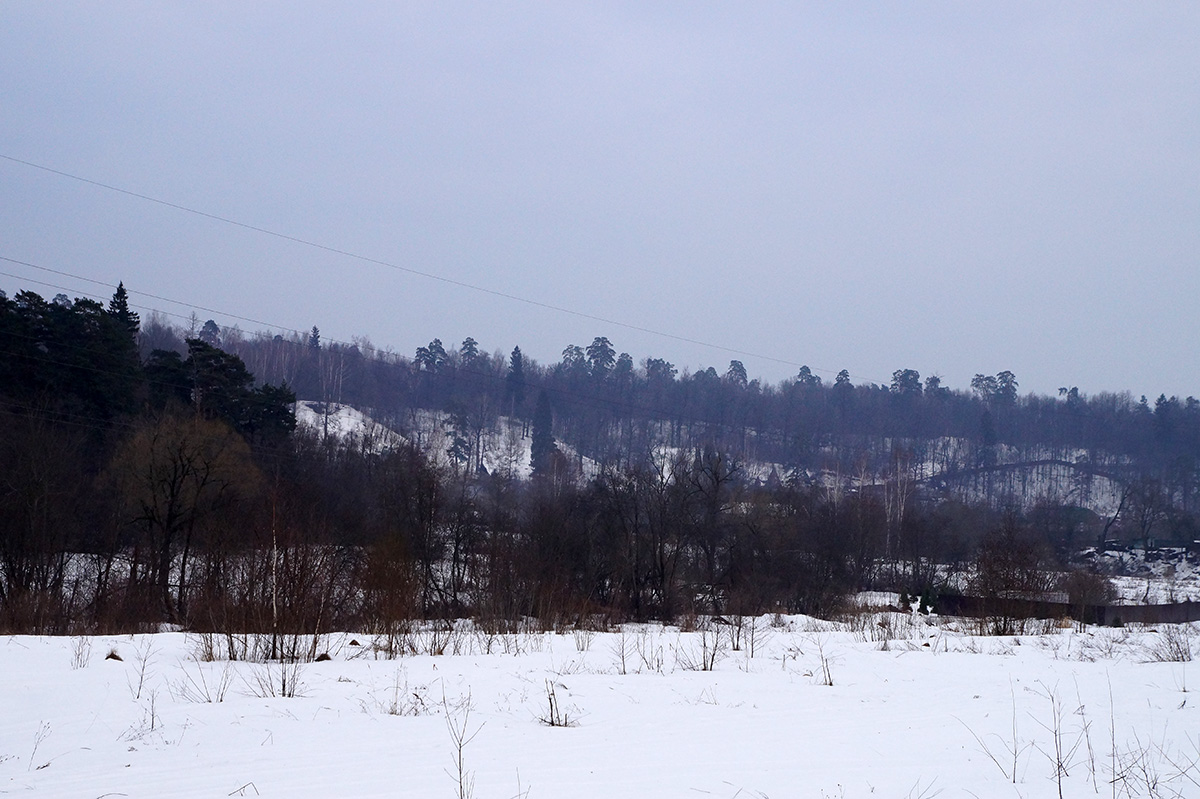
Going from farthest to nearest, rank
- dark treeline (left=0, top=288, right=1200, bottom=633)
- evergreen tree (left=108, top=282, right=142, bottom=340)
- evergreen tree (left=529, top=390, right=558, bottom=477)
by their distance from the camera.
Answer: evergreen tree (left=529, top=390, right=558, bottom=477) → evergreen tree (left=108, top=282, right=142, bottom=340) → dark treeline (left=0, top=288, right=1200, bottom=633)

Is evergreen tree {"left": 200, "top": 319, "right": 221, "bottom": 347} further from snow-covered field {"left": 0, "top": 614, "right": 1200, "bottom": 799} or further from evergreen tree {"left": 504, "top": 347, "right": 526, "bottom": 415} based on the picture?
snow-covered field {"left": 0, "top": 614, "right": 1200, "bottom": 799}

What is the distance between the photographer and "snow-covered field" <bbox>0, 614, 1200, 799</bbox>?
6430 mm

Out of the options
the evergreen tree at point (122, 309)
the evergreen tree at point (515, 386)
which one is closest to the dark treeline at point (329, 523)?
the evergreen tree at point (122, 309)

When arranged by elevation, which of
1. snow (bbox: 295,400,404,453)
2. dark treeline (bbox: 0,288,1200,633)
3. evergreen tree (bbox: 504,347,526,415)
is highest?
evergreen tree (bbox: 504,347,526,415)

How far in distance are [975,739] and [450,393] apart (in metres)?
106

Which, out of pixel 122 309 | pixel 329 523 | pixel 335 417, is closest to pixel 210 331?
pixel 335 417

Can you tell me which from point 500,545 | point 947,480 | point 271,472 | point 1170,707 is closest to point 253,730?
point 1170,707

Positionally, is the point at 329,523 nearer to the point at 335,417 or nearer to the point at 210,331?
the point at 335,417

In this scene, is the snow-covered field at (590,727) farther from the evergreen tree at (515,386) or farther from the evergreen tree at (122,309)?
the evergreen tree at (515,386)

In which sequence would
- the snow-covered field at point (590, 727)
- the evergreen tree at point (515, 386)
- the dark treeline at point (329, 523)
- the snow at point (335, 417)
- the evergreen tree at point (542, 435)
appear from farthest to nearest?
the evergreen tree at point (515, 386) → the evergreen tree at point (542, 435) → the snow at point (335, 417) → the dark treeline at point (329, 523) → the snow-covered field at point (590, 727)

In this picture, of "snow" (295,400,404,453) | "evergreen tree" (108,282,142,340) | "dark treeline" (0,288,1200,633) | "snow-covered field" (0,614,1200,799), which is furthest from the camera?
"snow" (295,400,404,453)

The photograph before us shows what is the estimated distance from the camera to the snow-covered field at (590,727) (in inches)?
253

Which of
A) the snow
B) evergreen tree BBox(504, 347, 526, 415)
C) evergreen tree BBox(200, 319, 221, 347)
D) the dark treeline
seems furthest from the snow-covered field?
evergreen tree BBox(200, 319, 221, 347)

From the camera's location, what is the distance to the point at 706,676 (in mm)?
12547
